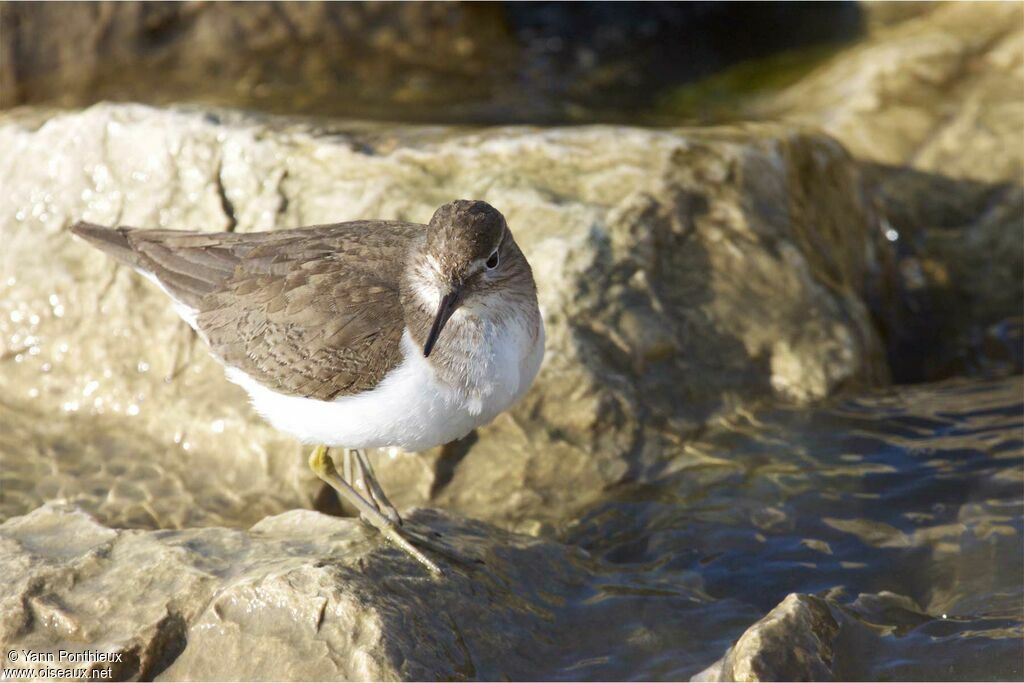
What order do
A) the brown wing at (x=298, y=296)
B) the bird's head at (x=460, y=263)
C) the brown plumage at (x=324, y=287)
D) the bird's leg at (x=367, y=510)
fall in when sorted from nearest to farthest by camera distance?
the bird's head at (x=460, y=263), the brown plumage at (x=324, y=287), the brown wing at (x=298, y=296), the bird's leg at (x=367, y=510)

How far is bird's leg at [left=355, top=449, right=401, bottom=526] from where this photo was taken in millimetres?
5918

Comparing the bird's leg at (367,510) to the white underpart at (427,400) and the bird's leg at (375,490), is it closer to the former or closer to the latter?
the bird's leg at (375,490)

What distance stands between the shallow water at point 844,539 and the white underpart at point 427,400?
1353 millimetres

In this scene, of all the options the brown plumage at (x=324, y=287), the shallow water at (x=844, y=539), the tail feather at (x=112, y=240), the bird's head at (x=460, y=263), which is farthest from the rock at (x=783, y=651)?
the tail feather at (x=112, y=240)

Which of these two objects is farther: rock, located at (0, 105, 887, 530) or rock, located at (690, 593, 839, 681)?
rock, located at (0, 105, 887, 530)

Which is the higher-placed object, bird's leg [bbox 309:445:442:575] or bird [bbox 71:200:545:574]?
bird [bbox 71:200:545:574]

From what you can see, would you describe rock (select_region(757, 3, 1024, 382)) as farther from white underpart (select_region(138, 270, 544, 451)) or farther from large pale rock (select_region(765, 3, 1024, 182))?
white underpart (select_region(138, 270, 544, 451))

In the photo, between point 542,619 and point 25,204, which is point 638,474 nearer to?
point 542,619

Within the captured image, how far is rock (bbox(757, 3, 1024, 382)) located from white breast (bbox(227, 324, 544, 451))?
184 inches

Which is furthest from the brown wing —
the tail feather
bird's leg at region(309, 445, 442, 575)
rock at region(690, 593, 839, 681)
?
rock at region(690, 593, 839, 681)

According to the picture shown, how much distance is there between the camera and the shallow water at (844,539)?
5469mm

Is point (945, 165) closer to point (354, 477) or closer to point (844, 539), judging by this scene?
point (844, 539)

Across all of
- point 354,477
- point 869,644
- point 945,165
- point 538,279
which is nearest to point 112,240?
point 354,477

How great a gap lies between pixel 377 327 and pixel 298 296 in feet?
1.70
